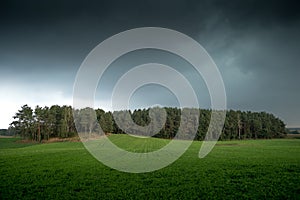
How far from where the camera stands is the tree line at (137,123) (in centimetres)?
11075

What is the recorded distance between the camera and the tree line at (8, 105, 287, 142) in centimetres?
11075

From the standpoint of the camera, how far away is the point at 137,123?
15700 centimetres

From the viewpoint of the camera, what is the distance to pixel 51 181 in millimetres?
18797

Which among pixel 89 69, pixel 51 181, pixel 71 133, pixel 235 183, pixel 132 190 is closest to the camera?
pixel 132 190

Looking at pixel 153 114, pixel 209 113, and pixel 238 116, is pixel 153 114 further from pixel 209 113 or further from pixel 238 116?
pixel 238 116

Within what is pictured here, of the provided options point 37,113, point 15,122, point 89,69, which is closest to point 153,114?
point 37,113

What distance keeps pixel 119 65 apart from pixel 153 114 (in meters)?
92.5

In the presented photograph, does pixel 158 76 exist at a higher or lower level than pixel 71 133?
higher

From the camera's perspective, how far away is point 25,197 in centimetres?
1416

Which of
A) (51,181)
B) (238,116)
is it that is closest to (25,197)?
(51,181)

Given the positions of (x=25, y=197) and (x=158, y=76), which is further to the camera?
(x=158, y=76)

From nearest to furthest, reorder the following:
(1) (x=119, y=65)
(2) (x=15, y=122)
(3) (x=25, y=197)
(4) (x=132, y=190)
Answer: (3) (x=25, y=197) → (4) (x=132, y=190) → (1) (x=119, y=65) → (2) (x=15, y=122)

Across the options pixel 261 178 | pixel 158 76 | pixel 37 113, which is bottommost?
pixel 261 178

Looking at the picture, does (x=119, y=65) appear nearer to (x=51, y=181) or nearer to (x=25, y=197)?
(x=51, y=181)
